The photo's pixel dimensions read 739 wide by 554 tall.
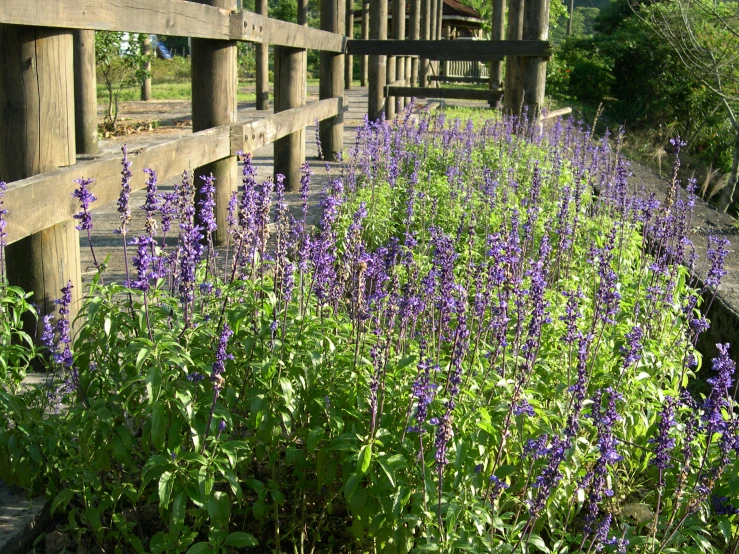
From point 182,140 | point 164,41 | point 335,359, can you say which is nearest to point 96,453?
point 335,359

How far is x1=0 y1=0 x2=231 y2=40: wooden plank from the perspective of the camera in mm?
3579

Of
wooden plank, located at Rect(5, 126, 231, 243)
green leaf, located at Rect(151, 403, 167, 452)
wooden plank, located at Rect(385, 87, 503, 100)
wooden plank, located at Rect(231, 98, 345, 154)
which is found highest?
wooden plank, located at Rect(385, 87, 503, 100)

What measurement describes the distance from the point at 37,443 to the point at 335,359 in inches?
46.2

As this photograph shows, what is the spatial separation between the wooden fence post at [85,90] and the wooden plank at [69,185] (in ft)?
18.4

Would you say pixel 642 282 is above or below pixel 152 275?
below

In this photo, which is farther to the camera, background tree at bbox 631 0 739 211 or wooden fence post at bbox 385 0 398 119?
wooden fence post at bbox 385 0 398 119

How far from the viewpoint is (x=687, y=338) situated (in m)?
4.89

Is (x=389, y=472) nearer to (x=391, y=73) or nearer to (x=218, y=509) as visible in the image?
(x=218, y=509)

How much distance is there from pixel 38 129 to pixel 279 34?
3.98m

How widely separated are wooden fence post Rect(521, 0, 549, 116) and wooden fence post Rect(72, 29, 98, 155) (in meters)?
6.05

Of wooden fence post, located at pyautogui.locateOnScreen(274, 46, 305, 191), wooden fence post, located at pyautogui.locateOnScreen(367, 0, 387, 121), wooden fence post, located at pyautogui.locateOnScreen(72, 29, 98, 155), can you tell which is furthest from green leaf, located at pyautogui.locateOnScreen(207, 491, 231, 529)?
wooden fence post, located at pyautogui.locateOnScreen(367, 0, 387, 121)

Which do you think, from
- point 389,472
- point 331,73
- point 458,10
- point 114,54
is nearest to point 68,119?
point 389,472

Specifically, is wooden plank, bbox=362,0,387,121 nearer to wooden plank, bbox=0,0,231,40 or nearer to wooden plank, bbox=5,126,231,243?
wooden plank, bbox=0,0,231,40

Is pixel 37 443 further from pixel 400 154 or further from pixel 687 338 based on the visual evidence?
pixel 400 154
